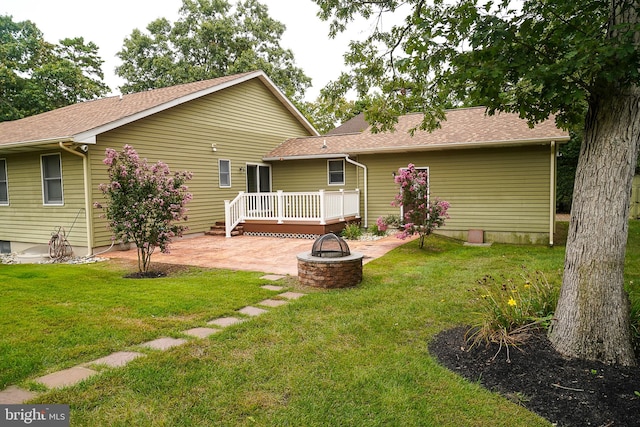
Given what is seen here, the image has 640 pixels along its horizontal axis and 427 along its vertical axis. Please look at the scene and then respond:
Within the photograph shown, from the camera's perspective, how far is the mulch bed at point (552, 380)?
266cm

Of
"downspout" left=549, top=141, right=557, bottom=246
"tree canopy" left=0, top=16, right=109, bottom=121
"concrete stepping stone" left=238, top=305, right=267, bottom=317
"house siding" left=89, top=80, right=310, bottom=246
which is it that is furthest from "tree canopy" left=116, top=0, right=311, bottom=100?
"concrete stepping stone" left=238, top=305, right=267, bottom=317

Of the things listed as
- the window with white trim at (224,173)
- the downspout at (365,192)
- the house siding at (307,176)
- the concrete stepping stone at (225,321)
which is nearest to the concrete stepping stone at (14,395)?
the concrete stepping stone at (225,321)

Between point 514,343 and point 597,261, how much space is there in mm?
970

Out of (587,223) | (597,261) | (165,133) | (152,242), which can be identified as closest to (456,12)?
(587,223)

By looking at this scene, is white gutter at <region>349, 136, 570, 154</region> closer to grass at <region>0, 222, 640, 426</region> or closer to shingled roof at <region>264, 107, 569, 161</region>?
shingled roof at <region>264, 107, 569, 161</region>

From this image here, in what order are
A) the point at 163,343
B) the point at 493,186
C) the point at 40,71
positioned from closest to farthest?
the point at 163,343
the point at 493,186
the point at 40,71

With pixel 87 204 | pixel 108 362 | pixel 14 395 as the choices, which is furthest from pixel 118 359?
pixel 87 204

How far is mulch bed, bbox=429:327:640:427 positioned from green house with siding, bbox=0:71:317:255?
28.7 ft

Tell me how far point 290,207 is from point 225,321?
7.86m

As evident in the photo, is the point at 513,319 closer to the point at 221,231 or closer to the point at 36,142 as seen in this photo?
the point at 221,231

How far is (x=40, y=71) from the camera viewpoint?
22.4 meters

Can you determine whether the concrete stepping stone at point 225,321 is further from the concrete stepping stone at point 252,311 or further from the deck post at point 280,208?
the deck post at point 280,208

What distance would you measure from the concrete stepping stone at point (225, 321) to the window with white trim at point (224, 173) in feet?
30.0

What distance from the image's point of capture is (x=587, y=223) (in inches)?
133
